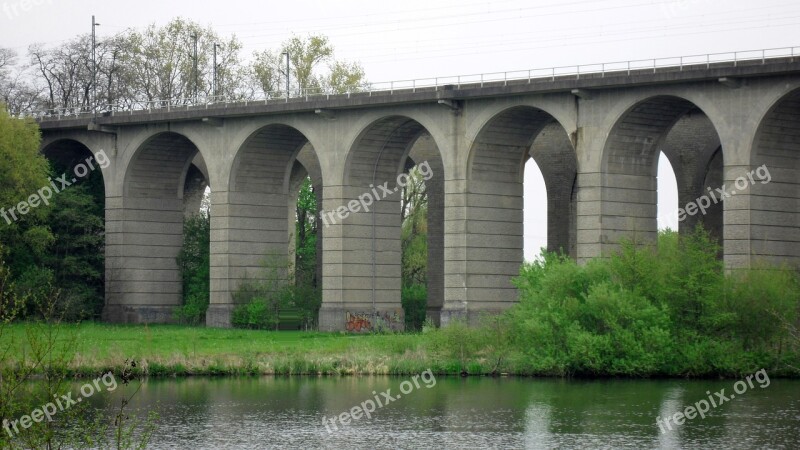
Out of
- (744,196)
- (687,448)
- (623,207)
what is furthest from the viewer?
(623,207)

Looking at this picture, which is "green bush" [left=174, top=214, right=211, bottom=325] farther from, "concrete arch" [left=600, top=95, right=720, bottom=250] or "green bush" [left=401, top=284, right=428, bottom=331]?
"concrete arch" [left=600, top=95, right=720, bottom=250]

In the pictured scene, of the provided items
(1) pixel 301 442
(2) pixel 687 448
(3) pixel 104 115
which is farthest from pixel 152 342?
(2) pixel 687 448

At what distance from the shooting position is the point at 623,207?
59.4 meters

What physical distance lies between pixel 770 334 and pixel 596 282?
19.7 feet

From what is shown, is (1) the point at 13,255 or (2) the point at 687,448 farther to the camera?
(1) the point at 13,255

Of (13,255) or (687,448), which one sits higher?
(13,255)

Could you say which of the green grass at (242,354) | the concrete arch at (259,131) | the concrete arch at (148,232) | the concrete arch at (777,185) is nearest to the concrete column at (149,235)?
the concrete arch at (148,232)

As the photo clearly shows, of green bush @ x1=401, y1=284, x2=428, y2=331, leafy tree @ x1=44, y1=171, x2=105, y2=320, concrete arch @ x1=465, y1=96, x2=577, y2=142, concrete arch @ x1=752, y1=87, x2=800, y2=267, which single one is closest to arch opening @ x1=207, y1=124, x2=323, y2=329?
green bush @ x1=401, y1=284, x2=428, y2=331

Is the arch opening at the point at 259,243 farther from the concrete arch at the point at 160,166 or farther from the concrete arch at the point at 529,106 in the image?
the concrete arch at the point at 529,106

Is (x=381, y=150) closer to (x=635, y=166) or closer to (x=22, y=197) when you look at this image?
(x=635, y=166)

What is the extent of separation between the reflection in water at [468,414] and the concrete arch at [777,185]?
422 inches

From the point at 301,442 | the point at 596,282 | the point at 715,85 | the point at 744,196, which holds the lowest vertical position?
the point at 301,442

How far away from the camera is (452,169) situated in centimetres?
6312

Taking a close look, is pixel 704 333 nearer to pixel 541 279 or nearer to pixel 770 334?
pixel 770 334
